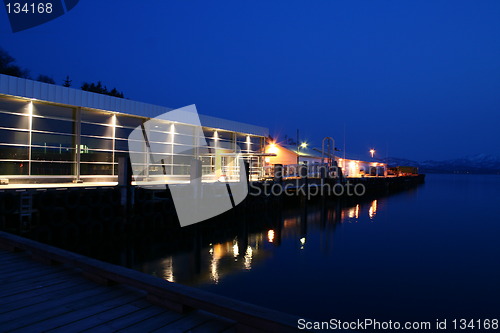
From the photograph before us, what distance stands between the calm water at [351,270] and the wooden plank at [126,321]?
16.9ft

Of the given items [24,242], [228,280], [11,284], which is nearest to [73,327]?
[11,284]

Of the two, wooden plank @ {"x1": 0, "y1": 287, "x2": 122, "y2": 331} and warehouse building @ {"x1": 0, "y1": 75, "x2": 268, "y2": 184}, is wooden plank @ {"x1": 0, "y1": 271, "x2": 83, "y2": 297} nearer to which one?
wooden plank @ {"x1": 0, "y1": 287, "x2": 122, "y2": 331}

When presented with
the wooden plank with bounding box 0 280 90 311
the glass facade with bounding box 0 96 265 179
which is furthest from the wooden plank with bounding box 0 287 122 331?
the glass facade with bounding box 0 96 265 179

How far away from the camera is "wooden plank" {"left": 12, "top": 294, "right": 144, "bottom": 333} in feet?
12.9

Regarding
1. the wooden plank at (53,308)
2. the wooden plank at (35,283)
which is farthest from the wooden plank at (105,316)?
the wooden plank at (35,283)

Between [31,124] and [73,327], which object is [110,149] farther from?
[73,327]

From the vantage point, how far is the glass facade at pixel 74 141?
1617cm

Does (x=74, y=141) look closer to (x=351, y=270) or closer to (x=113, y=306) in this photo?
(x=351, y=270)

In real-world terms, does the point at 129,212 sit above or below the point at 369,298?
above

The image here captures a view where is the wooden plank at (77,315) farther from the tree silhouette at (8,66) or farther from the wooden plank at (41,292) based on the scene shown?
the tree silhouette at (8,66)

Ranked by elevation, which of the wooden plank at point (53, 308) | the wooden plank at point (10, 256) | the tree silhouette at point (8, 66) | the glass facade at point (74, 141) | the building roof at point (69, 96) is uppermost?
the tree silhouette at point (8, 66)

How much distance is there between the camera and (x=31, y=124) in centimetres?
1675

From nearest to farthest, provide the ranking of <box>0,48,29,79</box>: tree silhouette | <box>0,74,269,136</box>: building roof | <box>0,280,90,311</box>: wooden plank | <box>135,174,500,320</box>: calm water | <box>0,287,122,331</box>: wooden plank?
<box>0,287,122,331</box>: wooden plank < <box>0,280,90,311</box>: wooden plank < <box>135,174,500,320</box>: calm water < <box>0,74,269,136</box>: building roof < <box>0,48,29,79</box>: tree silhouette

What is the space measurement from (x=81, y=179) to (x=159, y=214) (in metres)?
5.28
